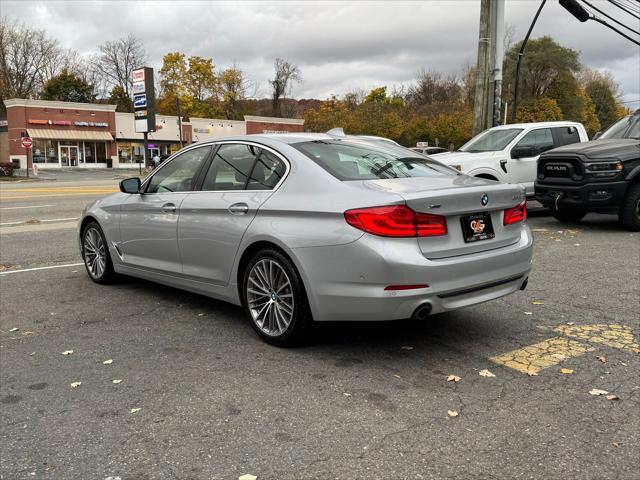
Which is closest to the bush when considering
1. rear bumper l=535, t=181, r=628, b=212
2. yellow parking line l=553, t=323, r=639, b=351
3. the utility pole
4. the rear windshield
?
the utility pole

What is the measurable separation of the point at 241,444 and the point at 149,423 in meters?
0.60

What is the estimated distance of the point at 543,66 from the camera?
246 ft

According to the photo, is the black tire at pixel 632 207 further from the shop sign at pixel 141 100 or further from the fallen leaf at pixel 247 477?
the shop sign at pixel 141 100

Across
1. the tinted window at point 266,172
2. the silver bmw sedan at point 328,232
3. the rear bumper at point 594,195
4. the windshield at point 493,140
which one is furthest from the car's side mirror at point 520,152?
the tinted window at point 266,172

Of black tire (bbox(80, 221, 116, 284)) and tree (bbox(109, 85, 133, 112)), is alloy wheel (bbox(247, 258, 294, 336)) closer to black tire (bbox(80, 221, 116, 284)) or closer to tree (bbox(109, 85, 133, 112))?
black tire (bbox(80, 221, 116, 284))

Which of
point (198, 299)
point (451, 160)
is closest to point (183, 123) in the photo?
point (451, 160)

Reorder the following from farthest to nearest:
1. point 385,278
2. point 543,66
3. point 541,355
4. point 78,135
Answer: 1. point 543,66
2. point 78,135
3. point 541,355
4. point 385,278

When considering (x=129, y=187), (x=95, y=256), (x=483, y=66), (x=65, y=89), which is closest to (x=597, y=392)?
(x=129, y=187)

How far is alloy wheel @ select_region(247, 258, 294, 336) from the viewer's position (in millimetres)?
4227

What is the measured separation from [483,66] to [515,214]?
11.4m

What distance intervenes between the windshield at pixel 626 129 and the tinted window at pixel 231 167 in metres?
8.18

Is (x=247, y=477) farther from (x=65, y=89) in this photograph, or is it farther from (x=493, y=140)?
(x=65, y=89)

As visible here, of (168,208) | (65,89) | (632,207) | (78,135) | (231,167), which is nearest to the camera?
(231,167)

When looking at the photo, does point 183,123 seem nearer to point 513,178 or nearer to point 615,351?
point 513,178
